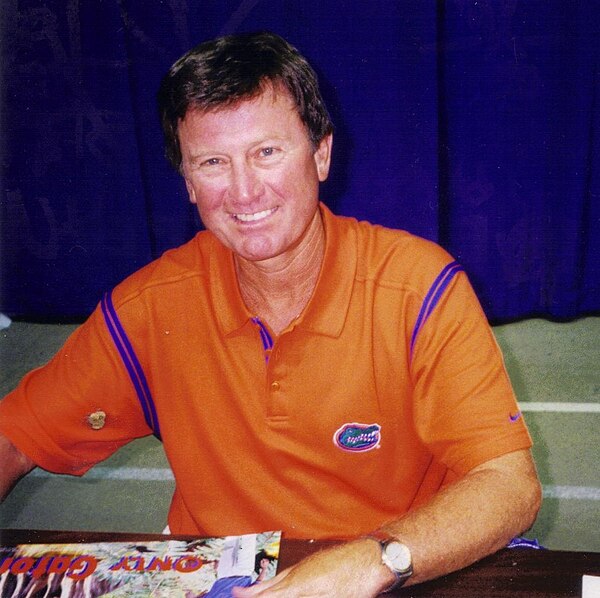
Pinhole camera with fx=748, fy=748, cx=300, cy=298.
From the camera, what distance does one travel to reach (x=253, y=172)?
50.8 inches

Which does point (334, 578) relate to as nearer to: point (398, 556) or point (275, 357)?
point (398, 556)

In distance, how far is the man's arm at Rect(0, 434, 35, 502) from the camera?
4.28 ft

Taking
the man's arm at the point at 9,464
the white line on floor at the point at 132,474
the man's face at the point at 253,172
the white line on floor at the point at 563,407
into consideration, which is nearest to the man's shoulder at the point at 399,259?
the man's face at the point at 253,172

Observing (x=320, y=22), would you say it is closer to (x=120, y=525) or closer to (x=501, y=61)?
(x=501, y=61)

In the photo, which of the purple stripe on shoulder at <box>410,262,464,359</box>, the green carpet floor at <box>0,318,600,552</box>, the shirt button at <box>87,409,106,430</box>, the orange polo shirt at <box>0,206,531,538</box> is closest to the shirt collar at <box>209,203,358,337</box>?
the orange polo shirt at <box>0,206,531,538</box>

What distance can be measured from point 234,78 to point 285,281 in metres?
0.37

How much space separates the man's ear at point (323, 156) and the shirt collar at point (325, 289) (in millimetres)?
79

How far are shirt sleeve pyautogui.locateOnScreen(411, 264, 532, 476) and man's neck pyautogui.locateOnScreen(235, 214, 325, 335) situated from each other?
0.25 meters

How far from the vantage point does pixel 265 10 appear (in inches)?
136

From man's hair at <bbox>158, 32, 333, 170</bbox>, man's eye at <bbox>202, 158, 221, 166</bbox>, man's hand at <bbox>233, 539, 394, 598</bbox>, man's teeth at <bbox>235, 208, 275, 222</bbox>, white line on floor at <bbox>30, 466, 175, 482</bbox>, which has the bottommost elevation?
white line on floor at <bbox>30, 466, 175, 482</bbox>

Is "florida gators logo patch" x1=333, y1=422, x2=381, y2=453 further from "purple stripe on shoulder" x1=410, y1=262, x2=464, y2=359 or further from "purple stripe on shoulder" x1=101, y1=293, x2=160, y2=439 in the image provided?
"purple stripe on shoulder" x1=101, y1=293, x2=160, y2=439

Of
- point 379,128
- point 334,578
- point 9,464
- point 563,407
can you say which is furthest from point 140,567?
point 379,128

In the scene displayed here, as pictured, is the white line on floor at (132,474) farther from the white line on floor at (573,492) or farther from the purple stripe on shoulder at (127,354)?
the purple stripe on shoulder at (127,354)

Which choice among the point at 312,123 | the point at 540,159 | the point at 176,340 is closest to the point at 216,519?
the point at 176,340
